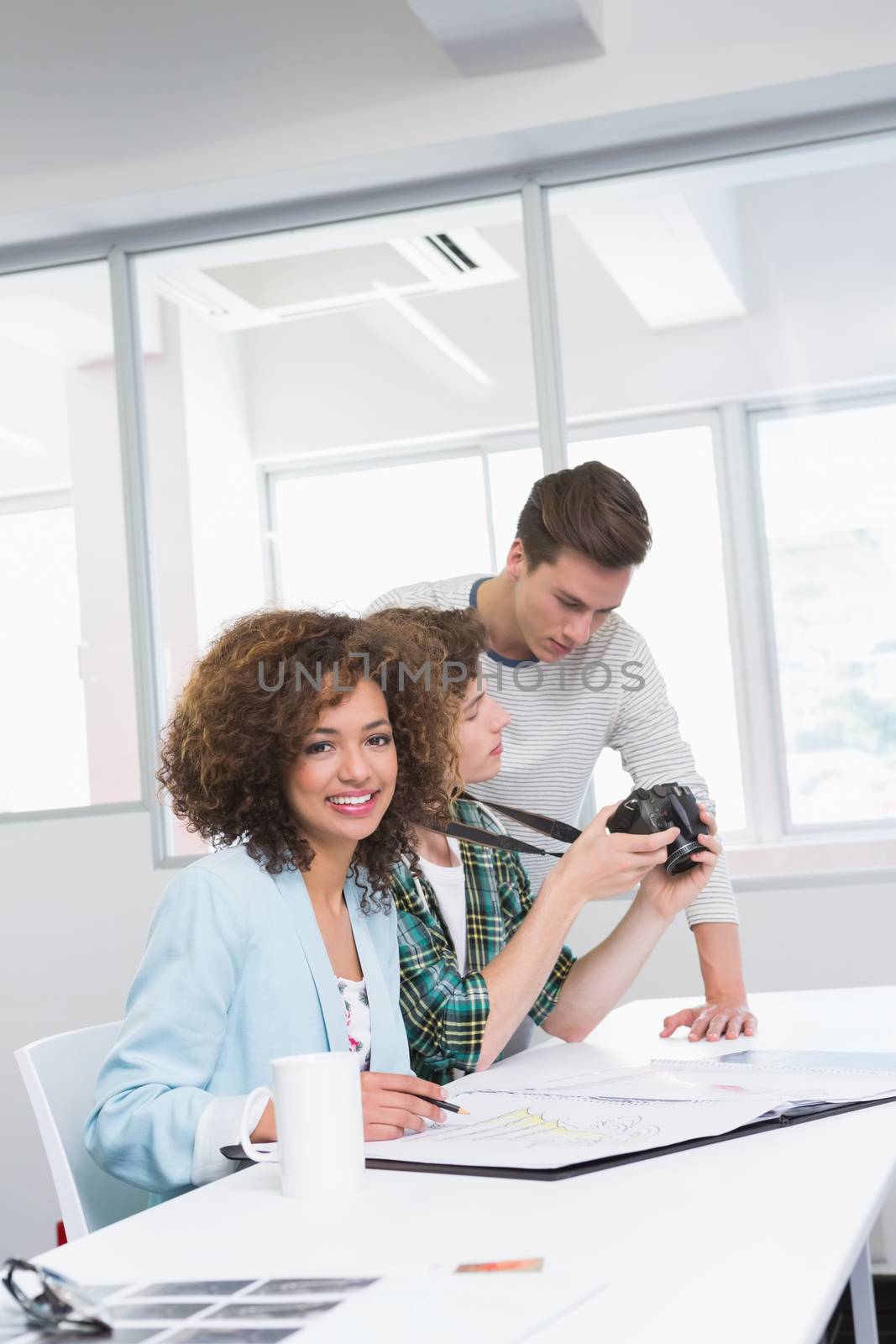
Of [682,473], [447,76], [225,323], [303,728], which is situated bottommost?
[303,728]

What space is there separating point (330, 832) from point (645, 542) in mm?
932

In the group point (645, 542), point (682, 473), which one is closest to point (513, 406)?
point (682, 473)

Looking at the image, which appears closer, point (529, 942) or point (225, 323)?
point (529, 942)

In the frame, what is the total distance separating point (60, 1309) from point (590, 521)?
1.62 metres

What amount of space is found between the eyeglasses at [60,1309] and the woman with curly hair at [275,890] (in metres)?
0.38

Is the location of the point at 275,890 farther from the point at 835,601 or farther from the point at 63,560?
the point at 63,560

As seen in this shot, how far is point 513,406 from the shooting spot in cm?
338

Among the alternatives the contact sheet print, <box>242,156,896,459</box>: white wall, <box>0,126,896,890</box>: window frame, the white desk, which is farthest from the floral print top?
<box>242,156,896,459</box>: white wall

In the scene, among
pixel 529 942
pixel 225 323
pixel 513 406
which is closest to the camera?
pixel 529 942

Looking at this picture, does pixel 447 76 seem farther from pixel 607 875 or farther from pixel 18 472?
pixel 607 875

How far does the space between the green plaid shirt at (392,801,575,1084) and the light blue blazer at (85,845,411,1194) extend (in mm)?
115

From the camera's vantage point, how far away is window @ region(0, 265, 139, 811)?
11.9 ft

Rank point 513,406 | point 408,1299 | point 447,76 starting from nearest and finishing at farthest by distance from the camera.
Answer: point 408,1299
point 447,76
point 513,406

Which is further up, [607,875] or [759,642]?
[759,642]
